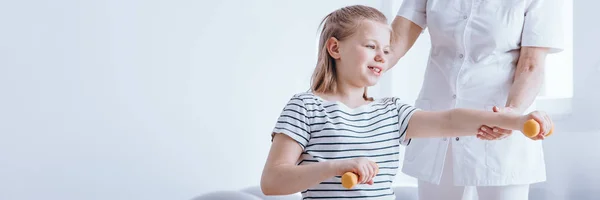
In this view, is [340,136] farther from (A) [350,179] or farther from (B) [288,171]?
(A) [350,179]

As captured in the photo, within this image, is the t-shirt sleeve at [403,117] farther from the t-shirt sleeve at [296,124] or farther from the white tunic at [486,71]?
the white tunic at [486,71]

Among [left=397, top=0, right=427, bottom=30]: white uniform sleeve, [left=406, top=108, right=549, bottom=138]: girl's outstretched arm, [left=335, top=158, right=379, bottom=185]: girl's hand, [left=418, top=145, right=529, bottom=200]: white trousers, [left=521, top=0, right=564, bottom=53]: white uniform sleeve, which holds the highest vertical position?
[left=397, top=0, right=427, bottom=30]: white uniform sleeve

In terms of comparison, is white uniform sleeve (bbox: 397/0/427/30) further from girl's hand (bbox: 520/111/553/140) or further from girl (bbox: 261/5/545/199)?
girl's hand (bbox: 520/111/553/140)

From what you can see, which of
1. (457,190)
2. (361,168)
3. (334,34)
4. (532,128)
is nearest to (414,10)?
(457,190)

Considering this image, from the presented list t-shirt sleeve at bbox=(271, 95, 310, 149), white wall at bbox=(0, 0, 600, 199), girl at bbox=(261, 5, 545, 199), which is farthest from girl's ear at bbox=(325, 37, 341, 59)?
white wall at bbox=(0, 0, 600, 199)

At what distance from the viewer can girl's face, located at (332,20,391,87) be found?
157cm

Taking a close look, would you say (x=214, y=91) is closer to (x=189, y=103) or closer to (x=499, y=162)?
(x=189, y=103)

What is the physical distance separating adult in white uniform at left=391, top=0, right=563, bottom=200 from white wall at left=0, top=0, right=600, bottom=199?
921 millimetres

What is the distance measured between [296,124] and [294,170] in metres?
0.12

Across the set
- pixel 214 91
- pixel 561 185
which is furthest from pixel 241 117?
pixel 561 185

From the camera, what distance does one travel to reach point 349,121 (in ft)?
5.06

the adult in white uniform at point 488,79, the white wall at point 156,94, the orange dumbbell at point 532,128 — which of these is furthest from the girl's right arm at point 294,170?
the white wall at point 156,94

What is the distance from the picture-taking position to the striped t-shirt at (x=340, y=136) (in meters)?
1.50

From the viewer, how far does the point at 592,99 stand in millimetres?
2826
